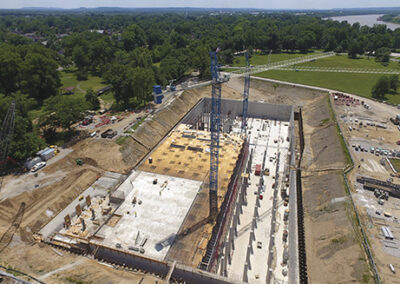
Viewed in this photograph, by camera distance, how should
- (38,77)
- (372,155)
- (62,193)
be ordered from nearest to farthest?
(62,193) < (372,155) < (38,77)

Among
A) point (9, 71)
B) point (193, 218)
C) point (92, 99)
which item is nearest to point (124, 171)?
point (193, 218)

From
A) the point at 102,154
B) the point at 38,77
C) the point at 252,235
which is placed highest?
the point at 38,77

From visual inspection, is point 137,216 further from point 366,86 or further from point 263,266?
point 366,86

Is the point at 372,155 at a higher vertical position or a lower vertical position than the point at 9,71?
lower

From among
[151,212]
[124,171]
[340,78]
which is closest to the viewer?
[151,212]

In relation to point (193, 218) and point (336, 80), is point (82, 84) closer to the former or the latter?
point (193, 218)

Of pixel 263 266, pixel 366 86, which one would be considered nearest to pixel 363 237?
pixel 263 266

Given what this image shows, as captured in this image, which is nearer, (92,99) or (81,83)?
(92,99)
